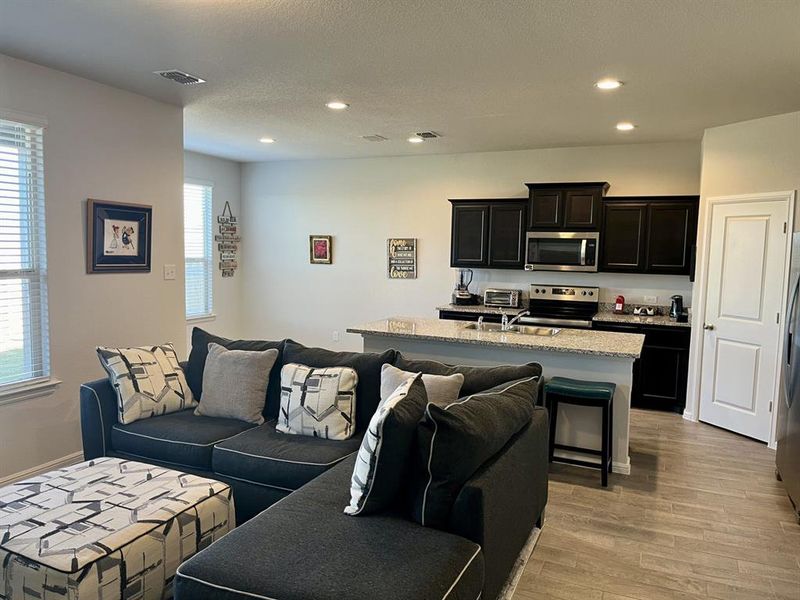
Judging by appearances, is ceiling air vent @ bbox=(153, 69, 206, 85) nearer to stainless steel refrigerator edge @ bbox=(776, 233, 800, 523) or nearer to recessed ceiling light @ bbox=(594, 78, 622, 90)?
recessed ceiling light @ bbox=(594, 78, 622, 90)

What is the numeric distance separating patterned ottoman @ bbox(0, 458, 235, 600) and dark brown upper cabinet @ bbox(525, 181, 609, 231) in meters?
4.55

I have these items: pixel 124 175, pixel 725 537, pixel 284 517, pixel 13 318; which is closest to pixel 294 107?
pixel 124 175

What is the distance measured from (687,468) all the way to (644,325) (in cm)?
178

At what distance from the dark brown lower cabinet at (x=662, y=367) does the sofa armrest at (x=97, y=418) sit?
446cm

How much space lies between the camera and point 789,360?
349 centimetres

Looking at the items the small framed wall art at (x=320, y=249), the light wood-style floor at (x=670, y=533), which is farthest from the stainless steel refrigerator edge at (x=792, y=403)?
the small framed wall art at (x=320, y=249)

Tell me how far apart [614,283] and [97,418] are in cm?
510

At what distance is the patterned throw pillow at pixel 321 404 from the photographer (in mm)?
3098

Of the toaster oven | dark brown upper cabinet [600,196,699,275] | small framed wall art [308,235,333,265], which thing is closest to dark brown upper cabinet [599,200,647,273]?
dark brown upper cabinet [600,196,699,275]

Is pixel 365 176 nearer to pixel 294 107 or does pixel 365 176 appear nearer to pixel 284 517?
pixel 294 107

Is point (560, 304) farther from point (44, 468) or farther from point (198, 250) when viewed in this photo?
point (44, 468)

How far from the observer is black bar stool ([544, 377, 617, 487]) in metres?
3.61

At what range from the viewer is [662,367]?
548cm

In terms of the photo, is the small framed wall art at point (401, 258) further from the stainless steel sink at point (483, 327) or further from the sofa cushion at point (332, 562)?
the sofa cushion at point (332, 562)
